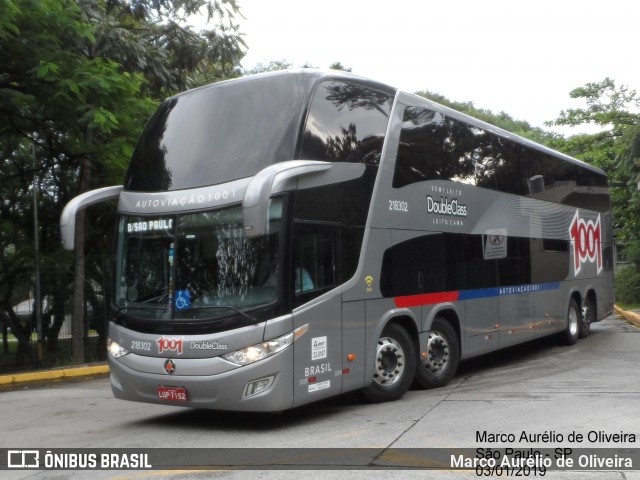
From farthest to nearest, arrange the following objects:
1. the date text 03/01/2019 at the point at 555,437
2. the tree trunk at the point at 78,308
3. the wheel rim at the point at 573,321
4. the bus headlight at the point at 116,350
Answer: the tree trunk at the point at 78,308, the wheel rim at the point at 573,321, the bus headlight at the point at 116,350, the date text 03/01/2019 at the point at 555,437

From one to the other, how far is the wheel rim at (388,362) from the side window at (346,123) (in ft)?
7.92

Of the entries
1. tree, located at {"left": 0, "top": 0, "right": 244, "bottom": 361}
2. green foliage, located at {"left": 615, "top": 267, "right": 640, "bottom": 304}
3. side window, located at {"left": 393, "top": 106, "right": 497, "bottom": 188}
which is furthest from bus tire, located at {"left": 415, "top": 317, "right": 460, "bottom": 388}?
green foliage, located at {"left": 615, "top": 267, "right": 640, "bottom": 304}

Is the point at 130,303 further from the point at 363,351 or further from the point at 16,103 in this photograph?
the point at 16,103

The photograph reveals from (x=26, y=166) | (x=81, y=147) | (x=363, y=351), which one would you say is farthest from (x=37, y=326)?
(x=363, y=351)

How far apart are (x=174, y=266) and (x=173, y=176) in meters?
1.13

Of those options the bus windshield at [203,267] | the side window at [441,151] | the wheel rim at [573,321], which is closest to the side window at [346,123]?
the side window at [441,151]

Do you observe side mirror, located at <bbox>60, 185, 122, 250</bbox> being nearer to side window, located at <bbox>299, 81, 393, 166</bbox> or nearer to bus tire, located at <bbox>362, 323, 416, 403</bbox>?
side window, located at <bbox>299, 81, 393, 166</bbox>

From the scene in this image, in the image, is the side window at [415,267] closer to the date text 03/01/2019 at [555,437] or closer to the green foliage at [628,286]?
the date text 03/01/2019 at [555,437]

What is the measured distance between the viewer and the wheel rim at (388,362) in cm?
999

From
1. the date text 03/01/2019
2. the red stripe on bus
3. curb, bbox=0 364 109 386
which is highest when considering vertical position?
the red stripe on bus

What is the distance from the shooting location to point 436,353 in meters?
11.4

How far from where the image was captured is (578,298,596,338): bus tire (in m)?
18.0

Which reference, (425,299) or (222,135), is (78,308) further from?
(222,135)

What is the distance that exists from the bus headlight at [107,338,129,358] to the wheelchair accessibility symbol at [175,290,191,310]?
0.95 m
